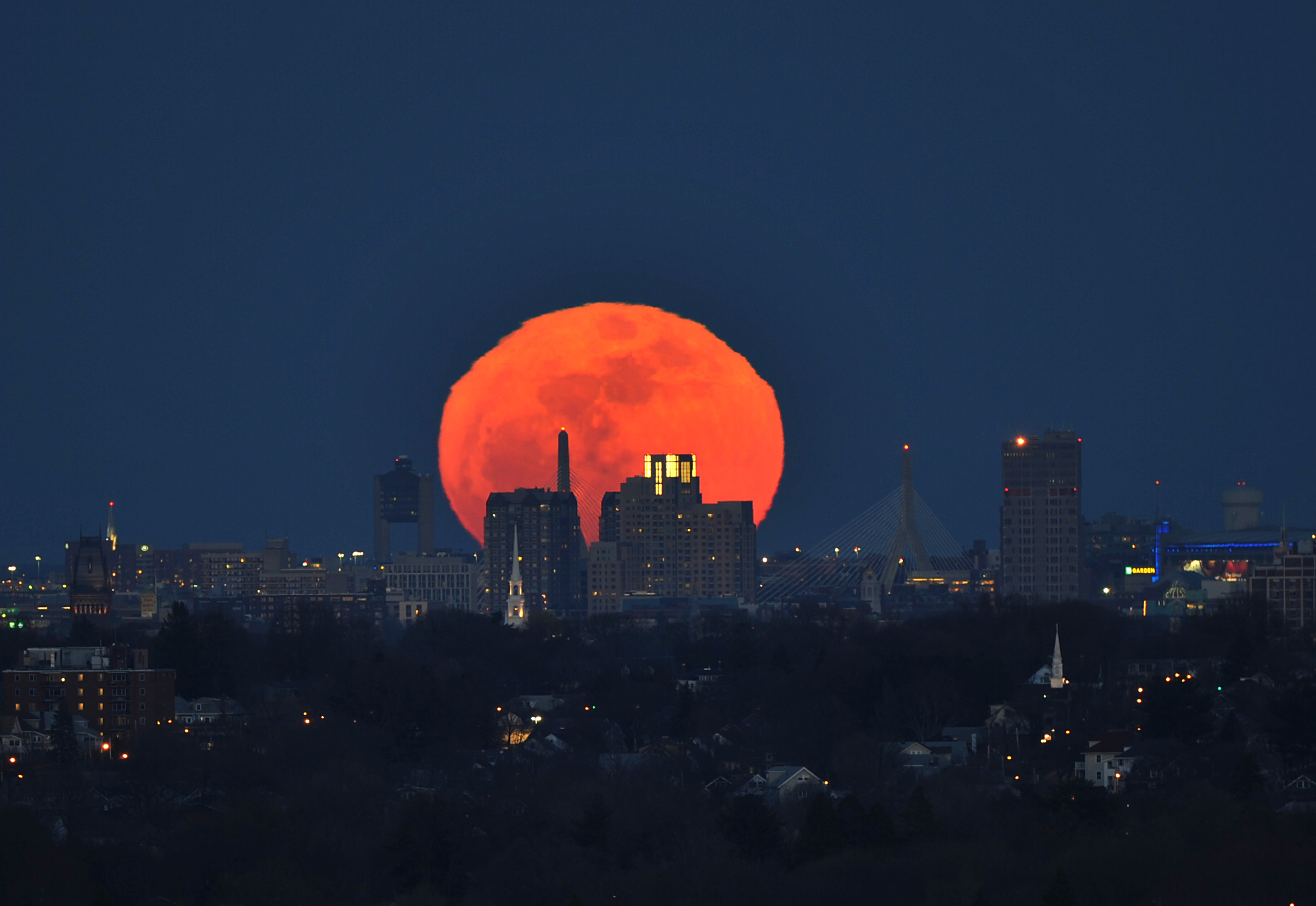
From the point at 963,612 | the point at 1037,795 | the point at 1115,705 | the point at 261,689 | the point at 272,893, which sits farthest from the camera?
the point at 963,612

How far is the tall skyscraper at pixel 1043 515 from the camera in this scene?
17738 cm

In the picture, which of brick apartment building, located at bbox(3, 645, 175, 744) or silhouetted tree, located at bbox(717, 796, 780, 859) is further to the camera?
brick apartment building, located at bbox(3, 645, 175, 744)

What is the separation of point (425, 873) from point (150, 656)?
1438 inches

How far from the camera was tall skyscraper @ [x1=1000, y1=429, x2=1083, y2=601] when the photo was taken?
177 m

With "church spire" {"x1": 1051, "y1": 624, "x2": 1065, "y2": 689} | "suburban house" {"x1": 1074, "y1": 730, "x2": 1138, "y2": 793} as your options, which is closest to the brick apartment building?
"church spire" {"x1": 1051, "y1": 624, "x2": 1065, "y2": 689}

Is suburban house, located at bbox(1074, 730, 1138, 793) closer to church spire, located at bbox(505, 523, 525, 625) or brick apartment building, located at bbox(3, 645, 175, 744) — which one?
brick apartment building, located at bbox(3, 645, 175, 744)

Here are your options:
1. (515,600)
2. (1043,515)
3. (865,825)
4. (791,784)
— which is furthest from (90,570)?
(865,825)

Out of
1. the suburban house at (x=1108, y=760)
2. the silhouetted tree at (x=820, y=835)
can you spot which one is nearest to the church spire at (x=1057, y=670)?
the suburban house at (x=1108, y=760)

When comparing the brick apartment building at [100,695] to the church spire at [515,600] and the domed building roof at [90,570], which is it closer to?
the church spire at [515,600]

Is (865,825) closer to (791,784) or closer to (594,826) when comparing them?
(594,826)

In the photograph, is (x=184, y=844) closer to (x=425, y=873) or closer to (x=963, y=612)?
(x=425, y=873)

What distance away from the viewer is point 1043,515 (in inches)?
7136

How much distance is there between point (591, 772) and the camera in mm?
64750

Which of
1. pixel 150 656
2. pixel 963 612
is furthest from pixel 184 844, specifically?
pixel 963 612
